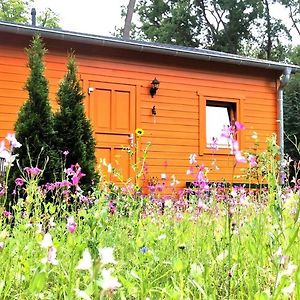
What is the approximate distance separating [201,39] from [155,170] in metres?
19.2

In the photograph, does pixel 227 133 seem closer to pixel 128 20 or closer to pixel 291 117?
pixel 128 20

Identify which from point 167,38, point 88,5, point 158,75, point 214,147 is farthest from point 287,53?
point 214,147

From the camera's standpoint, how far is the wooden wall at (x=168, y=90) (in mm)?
9492

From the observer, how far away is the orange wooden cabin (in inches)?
374

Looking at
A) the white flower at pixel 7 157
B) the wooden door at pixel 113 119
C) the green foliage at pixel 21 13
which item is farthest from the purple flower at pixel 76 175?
the green foliage at pixel 21 13

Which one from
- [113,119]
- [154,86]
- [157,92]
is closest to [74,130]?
[113,119]

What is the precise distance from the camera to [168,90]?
10.9m

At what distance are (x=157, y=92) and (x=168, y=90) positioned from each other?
0.86 ft

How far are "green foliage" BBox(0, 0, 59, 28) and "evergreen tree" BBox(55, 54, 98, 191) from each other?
21.2 m

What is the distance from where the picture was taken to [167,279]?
246cm

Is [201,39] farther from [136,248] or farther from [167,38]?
[136,248]

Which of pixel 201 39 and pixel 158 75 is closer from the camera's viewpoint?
pixel 158 75

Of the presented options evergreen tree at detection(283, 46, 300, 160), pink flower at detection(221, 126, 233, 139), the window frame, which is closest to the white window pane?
the window frame

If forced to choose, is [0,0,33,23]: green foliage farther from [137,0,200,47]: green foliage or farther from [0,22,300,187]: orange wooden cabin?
[0,22,300,187]: orange wooden cabin
